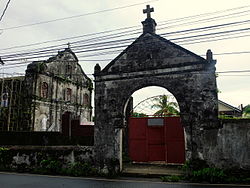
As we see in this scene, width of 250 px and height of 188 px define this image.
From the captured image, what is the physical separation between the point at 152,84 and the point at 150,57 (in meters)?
1.28

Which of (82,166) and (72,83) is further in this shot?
(72,83)

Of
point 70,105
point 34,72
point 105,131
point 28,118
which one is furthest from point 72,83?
point 105,131

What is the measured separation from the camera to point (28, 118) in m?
20.4

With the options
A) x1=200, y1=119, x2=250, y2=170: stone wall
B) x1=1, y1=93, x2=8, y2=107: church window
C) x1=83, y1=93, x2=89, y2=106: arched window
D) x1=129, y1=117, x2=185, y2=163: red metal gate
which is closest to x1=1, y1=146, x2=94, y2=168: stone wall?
x1=129, y1=117, x2=185, y2=163: red metal gate


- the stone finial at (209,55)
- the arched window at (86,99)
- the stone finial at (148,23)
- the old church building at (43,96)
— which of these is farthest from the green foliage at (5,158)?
the arched window at (86,99)

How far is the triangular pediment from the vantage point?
9172 millimetres

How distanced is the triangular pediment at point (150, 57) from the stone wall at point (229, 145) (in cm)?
287

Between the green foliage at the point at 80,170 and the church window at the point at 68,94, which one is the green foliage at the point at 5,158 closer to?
the green foliage at the point at 80,170

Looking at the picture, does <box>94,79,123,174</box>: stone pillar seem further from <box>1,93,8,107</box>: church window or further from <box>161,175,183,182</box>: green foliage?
<box>1,93,8,107</box>: church window

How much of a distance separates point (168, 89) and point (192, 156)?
9.53 feet

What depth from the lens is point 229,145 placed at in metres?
8.05

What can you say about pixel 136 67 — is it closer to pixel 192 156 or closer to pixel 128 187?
pixel 192 156

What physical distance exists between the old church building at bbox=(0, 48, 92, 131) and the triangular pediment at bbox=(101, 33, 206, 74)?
33.1ft

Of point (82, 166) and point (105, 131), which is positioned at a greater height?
point (105, 131)
